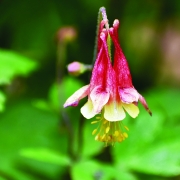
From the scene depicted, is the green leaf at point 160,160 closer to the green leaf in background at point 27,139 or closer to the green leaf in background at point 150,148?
the green leaf in background at point 150,148

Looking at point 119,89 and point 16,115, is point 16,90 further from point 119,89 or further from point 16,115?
point 119,89

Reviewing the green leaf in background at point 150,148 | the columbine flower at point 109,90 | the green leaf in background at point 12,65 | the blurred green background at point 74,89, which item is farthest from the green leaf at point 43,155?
the columbine flower at point 109,90

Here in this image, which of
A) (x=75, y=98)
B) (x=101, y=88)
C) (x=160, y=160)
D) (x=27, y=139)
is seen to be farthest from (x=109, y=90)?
(x=27, y=139)

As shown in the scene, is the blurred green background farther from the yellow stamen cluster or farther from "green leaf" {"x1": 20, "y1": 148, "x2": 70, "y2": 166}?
the yellow stamen cluster

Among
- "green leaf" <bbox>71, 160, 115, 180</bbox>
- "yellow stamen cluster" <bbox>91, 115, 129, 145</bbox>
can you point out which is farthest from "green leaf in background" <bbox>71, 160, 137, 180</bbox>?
"yellow stamen cluster" <bbox>91, 115, 129, 145</bbox>

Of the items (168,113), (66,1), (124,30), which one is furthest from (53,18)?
(168,113)

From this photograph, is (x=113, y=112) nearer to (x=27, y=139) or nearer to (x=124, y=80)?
(x=124, y=80)
